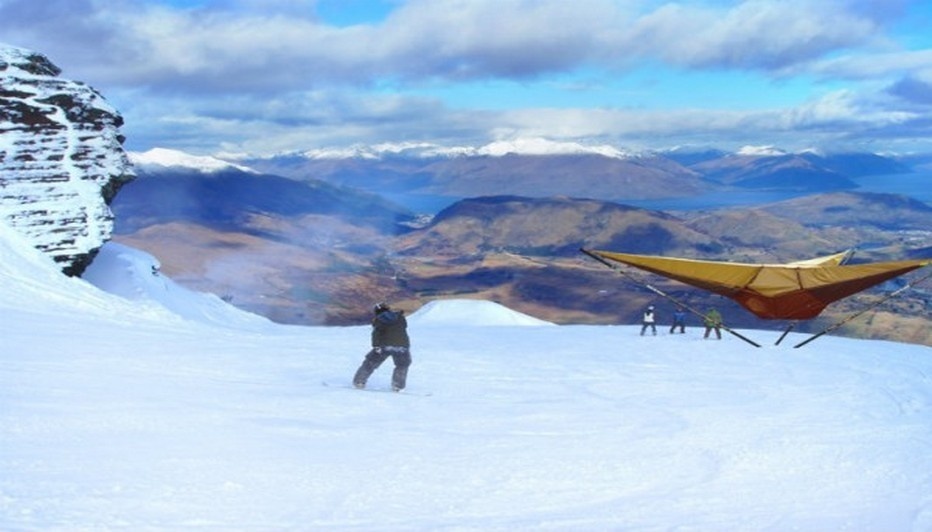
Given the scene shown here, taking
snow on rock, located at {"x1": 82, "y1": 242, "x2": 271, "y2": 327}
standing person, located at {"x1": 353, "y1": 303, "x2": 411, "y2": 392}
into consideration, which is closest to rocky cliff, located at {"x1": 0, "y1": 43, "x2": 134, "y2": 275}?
snow on rock, located at {"x1": 82, "y1": 242, "x2": 271, "y2": 327}

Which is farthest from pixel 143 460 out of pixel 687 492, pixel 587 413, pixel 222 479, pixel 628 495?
pixel 587 413

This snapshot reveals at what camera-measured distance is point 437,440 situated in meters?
14.7

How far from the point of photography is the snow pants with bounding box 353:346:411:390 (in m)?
19.6

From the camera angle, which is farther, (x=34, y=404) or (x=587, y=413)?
(x=587, y=413)

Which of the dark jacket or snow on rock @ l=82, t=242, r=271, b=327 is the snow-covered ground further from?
snow on rock @ l=82, t=242, r=271, b=327

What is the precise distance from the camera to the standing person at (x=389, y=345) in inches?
770

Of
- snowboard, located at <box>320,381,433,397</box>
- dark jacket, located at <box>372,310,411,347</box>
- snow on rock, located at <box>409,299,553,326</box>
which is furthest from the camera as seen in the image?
snow on rock, located at <box>409,299,553,326</box>

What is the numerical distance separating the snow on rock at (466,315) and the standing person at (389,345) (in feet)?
117

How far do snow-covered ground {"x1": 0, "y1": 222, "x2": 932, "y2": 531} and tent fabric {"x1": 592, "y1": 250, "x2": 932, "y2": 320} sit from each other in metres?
2.73

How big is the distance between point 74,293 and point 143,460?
87.1 feet

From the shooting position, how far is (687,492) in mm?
12141

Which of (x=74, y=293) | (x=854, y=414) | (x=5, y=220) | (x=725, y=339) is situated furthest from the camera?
(x=5, y=220)

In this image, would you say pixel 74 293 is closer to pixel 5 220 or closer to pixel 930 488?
pixel 5 220

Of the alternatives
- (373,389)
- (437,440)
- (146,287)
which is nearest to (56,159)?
(146,287)
